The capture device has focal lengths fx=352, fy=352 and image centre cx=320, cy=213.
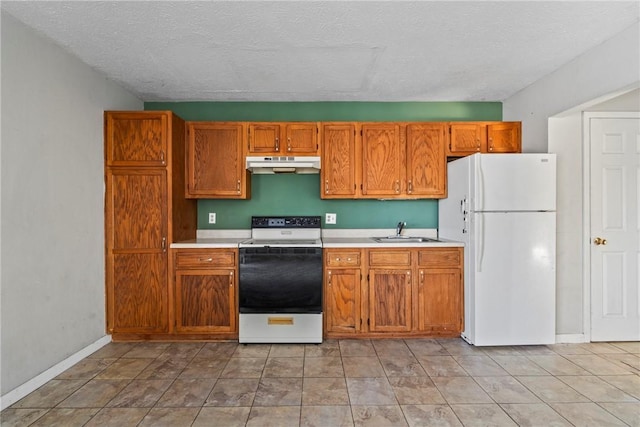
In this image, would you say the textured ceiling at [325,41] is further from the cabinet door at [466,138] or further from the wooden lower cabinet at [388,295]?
the wooden lower cabinet at [388,295]

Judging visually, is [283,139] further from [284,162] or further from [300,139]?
[284,162]

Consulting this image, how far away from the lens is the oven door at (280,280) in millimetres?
3145

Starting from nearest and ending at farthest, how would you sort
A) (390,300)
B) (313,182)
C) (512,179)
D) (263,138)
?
(512,179), (390,300), (263,138), (313,182)

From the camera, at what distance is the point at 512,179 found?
298cm

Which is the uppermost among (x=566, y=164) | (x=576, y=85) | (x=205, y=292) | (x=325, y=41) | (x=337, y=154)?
(x=325, y=41)

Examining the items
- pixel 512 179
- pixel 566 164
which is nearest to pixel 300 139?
pixel 512 179

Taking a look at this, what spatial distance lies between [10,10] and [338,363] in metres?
3.17

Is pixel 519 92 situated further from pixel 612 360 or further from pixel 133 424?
pixel 133 424

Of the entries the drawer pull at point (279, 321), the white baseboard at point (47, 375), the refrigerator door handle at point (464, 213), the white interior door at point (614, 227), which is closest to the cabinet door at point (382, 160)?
the refrigerator door handle at point (464, 213)

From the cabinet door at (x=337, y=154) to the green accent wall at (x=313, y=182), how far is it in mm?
326

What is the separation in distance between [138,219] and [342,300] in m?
1.98

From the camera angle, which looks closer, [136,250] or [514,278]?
[514,278]

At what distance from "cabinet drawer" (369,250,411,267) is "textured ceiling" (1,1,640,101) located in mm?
1589

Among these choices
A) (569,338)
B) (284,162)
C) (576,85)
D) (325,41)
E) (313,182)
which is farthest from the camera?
(313,182)
